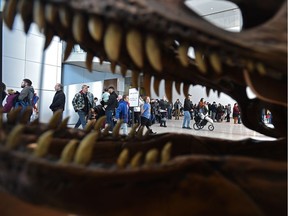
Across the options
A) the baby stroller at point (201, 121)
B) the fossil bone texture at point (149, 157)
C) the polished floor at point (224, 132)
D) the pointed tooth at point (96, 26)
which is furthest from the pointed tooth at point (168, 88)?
the baby stroller at point (201, 121)

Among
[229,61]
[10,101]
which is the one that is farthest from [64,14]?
[10,101]

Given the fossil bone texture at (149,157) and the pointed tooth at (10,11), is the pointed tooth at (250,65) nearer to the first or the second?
the fossil bone texture at (149,157)

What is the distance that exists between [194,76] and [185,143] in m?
0.21

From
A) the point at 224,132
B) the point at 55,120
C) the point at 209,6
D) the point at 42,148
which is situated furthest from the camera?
the point at 209,6

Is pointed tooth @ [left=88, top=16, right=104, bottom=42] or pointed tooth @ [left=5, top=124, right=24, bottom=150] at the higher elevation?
pointed tooth @ [left=88, top=16, right=104, bottom=42]

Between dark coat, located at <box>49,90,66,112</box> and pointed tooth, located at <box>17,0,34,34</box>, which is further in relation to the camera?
dark coat, located at <box>49,90,66,112</box>

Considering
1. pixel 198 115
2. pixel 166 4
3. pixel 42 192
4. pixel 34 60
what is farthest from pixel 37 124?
pixel 198 115

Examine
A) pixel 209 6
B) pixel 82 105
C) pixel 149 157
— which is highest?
pixel 209 6

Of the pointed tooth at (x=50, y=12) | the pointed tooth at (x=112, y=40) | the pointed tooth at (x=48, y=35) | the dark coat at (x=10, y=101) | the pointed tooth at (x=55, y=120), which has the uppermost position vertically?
the pointed tooth at (x=50, y=12)

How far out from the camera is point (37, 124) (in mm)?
767

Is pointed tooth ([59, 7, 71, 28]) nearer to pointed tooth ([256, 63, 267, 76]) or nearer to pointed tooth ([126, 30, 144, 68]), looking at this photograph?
pointed tooth ([126, 30, 144, 68])

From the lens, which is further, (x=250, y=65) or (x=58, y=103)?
(x=58, y=103)

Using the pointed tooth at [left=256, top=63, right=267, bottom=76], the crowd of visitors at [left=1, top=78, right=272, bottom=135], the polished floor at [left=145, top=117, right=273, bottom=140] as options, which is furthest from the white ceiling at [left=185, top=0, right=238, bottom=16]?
the pointed tooth at [left=256, top=63, right=267, bottom=76]

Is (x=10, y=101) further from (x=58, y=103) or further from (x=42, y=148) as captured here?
(x=42, y=148)
